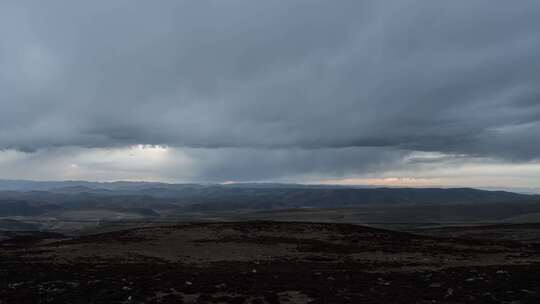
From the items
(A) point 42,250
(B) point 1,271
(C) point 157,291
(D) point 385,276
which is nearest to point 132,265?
(B) point 1,271

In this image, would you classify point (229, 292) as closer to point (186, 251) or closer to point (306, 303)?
point (306, 303)

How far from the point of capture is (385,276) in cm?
3206

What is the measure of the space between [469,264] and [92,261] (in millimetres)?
30924

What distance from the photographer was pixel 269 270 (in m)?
35.8

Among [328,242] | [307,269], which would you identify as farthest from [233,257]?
[328,242]

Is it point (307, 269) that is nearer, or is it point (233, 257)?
point (307, 269)

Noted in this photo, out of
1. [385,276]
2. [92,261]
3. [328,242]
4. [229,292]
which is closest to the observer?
[229,292]

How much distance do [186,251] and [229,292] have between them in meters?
24.1

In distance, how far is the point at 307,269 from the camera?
120 ft

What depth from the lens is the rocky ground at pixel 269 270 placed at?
25.2 meters

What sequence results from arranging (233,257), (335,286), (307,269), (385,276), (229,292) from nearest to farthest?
1. (229,292)
2. (335,286)
3. (385,276)
4. (307,269)
5. (233,257)

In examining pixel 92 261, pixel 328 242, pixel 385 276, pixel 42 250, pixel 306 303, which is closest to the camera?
pixel 306 303

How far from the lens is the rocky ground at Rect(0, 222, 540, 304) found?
25.2 metres

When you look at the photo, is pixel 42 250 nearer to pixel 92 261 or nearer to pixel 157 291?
pixel 92 261
